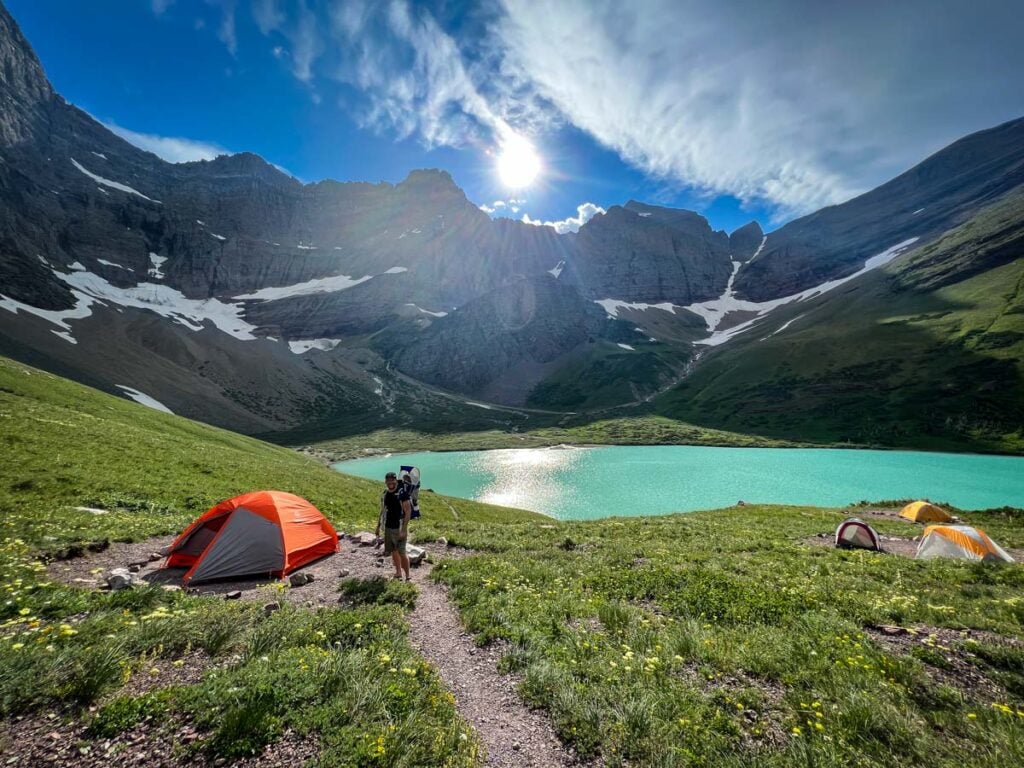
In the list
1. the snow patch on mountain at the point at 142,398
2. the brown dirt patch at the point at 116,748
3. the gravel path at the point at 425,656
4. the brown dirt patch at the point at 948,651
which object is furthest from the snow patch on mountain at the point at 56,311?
the brown dirt patch at the point at 948,651

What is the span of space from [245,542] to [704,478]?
74187mm

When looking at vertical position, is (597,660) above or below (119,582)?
below

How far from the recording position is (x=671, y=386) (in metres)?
198

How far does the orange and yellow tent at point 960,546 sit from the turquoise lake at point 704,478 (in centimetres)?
3322

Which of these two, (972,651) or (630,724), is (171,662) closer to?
(630,724)

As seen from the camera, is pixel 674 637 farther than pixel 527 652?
Yes

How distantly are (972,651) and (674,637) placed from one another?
245 inches

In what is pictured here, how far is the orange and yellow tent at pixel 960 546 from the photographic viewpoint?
17.6m

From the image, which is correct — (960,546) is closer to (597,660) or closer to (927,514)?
(927,514)

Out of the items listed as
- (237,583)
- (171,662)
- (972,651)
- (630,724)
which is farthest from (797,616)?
(237,583)

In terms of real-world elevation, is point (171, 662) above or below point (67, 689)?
below

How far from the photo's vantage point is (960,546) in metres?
17.9

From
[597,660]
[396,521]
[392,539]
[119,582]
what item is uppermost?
[396,521]

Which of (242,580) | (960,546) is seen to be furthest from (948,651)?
(242,580)
